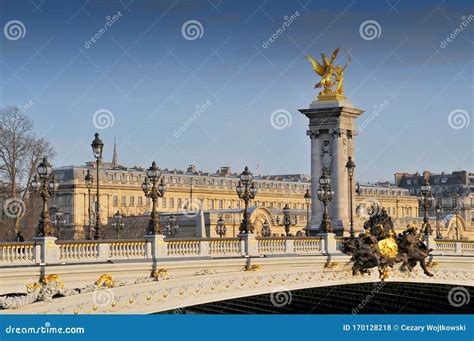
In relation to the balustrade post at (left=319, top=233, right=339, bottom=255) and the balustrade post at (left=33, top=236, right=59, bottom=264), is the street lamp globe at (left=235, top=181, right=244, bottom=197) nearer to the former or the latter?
the balustrade post at (left=319, top=233, right=339, bottom=255)

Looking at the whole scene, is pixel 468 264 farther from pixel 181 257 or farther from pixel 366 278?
pixel 181 257

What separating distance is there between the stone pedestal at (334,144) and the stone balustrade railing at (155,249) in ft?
58.9

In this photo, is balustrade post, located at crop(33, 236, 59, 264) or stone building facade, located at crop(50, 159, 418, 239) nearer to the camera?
balustrade post, located at crop(33, 236, 59, 264)

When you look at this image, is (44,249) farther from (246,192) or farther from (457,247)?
(457,247)

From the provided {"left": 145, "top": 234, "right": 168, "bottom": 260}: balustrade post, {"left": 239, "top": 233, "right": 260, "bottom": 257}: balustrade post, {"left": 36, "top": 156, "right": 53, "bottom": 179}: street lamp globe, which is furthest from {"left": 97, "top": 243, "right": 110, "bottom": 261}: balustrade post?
{"left": 239, "top": 233, "right": 260, "bottom": 257}: balustrade post

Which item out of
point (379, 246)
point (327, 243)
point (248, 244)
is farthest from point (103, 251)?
point (379, 246)

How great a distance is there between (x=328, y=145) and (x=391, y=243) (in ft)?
62.2

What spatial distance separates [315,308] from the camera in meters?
54.6

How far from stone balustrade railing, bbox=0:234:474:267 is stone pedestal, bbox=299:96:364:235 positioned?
1794 centimetres

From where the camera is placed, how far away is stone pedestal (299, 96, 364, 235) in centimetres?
6325

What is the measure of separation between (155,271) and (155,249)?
635mm

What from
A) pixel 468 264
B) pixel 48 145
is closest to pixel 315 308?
pixel 468 264

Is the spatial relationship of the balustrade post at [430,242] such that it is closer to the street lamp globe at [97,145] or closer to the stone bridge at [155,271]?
the stone bridge at [155,271]

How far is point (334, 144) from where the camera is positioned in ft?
208
